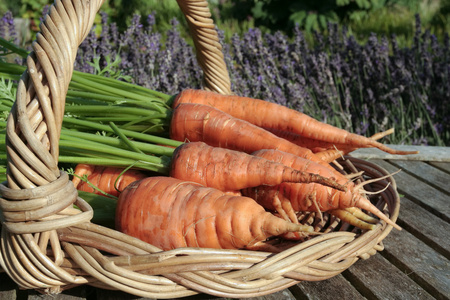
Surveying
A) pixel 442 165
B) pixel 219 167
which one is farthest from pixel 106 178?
pixel 442 165

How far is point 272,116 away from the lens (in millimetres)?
Result: 1646

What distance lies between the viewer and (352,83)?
3119 millimetres

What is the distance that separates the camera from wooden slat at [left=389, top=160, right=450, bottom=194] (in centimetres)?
174

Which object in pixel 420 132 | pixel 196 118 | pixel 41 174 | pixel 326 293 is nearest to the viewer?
pixel 41 174

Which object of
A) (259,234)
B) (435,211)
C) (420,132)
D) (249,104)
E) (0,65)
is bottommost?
(420,132)

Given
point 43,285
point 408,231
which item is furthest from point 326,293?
point 43,285

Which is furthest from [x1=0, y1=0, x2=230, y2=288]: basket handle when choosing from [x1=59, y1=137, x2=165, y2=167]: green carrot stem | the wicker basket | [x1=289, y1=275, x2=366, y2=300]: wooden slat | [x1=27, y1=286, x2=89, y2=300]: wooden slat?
[x1=289, y1=275, x2=366, y2=300]: wooden slat

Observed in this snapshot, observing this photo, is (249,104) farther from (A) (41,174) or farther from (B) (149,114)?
(A) (41,174)

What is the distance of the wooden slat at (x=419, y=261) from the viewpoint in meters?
1.13

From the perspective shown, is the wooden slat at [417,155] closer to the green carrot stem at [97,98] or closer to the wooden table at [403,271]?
the wooden table at [403,271]

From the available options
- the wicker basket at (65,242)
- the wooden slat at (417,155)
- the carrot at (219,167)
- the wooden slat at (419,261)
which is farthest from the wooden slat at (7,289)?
the wooden slat at (417,155)

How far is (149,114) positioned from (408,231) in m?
0.95

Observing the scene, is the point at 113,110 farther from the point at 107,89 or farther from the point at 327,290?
the point at 327,290

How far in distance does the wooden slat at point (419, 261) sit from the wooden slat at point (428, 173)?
0.45 metres
